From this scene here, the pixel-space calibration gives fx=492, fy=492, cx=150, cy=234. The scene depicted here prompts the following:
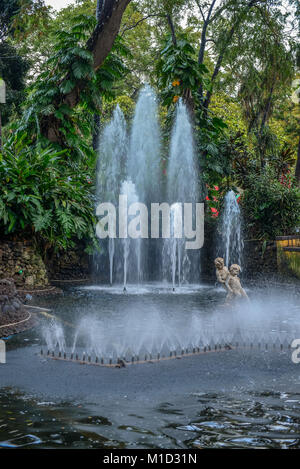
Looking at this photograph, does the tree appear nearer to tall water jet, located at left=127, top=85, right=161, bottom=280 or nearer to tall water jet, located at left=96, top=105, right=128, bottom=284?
tall water jet, located at left=96, top=105, right=128, bottom=284

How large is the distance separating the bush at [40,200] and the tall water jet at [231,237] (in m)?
6.03

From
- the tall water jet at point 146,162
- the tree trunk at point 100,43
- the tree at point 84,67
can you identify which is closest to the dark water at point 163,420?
the tree at point 84,67

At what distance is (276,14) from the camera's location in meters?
19.7

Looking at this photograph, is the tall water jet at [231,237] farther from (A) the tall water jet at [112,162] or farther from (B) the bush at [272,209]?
(A) the tall water jet at [112,162]

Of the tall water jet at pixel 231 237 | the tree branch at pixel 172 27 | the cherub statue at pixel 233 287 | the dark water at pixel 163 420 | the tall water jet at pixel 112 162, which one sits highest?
the tree branch at pixel 172 27

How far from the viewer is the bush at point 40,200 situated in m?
11.3

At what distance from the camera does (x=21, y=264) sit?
39.3 ft

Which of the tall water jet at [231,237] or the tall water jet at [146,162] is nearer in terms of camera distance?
the tall water jet at [231,237]

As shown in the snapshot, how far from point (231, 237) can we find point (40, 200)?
26.3 ft

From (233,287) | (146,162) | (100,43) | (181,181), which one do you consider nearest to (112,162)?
Answer: (146,162)

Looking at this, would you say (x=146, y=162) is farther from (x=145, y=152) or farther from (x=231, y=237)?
(x=231, y=237)

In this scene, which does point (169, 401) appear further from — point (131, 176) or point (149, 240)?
point (131, 176)

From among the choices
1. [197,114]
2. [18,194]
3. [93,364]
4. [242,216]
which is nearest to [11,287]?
[93,364]

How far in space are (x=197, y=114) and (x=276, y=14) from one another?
17.7ft
